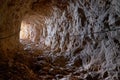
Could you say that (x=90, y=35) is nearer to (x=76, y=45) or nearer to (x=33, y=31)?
(x=76, y=45)

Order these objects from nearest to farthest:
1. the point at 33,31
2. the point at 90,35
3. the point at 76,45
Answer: the point at 90,35 < the point at 76,45 < the point at 33,31

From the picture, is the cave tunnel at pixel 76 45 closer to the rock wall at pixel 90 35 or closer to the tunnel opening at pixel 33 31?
the rock wall at pixel 90 35

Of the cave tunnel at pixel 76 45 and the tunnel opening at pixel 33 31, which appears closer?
the cave tunnel at pixel 76 45

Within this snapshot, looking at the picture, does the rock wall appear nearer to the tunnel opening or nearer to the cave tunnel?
the cave tunnel

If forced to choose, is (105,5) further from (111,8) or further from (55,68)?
(55,68)

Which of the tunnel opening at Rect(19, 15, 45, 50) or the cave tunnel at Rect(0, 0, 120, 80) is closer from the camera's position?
the cave tunnel at Rect(0, 0, 120, 80)

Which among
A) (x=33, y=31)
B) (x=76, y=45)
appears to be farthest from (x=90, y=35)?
(x=33, y=31)

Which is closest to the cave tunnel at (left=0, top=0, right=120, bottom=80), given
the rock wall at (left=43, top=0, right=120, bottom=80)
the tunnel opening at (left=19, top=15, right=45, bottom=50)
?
the rock wall at (left=43, top=0, right=120, bottom=80)

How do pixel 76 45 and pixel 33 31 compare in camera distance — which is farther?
pixel 33 31

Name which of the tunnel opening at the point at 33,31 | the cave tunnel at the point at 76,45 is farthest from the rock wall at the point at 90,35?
the tunnel opening at the point at 33,31

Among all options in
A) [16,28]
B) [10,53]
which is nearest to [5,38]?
[10,53]

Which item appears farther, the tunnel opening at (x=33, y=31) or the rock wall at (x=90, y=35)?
the tunnel opening at (x=33, y=31)

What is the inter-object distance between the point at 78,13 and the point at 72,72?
1421mm

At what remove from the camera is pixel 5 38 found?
365 centimetres
